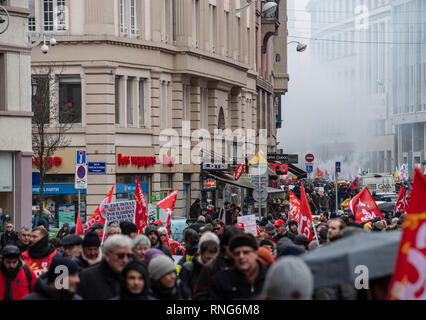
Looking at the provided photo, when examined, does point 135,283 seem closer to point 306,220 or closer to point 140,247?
point 140,247

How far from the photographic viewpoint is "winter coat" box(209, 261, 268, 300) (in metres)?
8.01

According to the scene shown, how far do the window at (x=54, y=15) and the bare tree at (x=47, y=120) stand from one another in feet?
5.88

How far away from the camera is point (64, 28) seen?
119ft

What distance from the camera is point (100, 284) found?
8688mm

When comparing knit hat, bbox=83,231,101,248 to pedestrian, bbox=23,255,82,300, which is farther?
knit hat, bbox=83,231,101,248

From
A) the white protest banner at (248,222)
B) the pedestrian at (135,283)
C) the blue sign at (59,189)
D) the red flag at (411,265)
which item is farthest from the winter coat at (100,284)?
the blue sign at (59,189)

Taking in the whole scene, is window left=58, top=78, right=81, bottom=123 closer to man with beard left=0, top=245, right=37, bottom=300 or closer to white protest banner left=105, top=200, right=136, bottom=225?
white protest banner left=105, top=200, right=136, bottom=225

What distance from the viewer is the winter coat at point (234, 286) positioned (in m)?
8.01

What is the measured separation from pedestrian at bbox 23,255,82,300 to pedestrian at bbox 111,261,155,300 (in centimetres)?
41

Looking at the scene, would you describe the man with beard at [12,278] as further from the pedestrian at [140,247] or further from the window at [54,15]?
the window at [54,15]

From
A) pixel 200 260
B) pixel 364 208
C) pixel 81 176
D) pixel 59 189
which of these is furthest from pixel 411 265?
pixel 59 189

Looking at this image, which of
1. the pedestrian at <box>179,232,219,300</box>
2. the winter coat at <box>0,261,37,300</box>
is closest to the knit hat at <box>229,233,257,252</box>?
the pedestrian at <box>179,232,219,300</box>

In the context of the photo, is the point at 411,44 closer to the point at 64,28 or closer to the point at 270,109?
the point at 270,109
